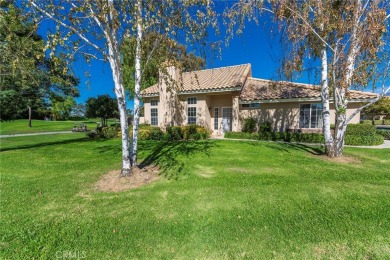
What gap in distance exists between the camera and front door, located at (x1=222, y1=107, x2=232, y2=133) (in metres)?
17.8

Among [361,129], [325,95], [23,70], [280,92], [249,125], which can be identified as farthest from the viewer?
[249,125]

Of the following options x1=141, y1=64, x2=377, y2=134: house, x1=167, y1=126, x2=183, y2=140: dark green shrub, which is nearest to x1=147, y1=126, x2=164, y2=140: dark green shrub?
x1=167, y1=126, x2=183, y2=140: dark green shrub

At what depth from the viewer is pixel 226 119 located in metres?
18.0

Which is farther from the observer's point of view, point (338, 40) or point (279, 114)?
point (279, 114)

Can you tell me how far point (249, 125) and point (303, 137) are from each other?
4.21 metres

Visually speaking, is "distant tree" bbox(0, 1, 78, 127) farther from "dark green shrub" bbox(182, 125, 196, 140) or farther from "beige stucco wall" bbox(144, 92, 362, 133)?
"beige stucco wall" bbox(144, 92, 362, 133)

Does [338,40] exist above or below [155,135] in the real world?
above

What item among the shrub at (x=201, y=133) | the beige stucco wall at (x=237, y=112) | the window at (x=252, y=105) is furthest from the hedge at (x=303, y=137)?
the window at (x=252, y=105)

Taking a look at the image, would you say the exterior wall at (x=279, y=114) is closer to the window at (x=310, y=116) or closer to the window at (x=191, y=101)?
the window at (x=310, y=116)

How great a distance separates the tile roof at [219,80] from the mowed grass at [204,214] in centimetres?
1030

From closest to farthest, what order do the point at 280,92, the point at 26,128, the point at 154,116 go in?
the point at 280,92 < the point at 154,116 < the point at 26,128

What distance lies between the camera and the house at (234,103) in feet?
48.1

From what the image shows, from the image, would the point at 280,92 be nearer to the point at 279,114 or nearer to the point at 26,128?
the point at 279,114

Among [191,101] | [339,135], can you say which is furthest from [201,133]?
[339,135]
